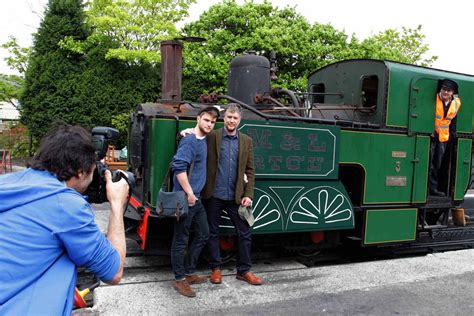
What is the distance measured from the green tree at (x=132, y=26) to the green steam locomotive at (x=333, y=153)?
969 centimetres

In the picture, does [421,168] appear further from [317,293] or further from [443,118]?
[317,293]

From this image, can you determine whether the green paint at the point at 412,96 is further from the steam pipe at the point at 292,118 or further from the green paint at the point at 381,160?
the steam pipe at the point at 292,118

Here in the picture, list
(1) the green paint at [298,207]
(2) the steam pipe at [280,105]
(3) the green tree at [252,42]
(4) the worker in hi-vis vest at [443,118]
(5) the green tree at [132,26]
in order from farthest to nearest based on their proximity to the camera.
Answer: (3) the green tree at [252,42]
(5) the green tree at [132,26]
(4) the worker in hi-vis vest at [443,118]
(2) the steam pipe at [280,105]
(1) the green paint at [298,207]

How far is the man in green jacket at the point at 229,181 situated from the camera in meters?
4.30

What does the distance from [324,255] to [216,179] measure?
8.96 feet

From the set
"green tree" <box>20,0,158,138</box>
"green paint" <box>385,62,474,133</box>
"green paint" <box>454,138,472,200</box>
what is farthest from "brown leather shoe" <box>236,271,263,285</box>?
"green tree" <box>20,0,158,138</box>

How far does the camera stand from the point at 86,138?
1818 mm

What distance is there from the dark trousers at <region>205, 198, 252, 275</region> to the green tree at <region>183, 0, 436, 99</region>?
11.8 m

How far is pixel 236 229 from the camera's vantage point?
4414mm

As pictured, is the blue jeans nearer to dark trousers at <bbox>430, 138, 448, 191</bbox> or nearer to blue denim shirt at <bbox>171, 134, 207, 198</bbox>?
blue denim shirt at <bbox>171, 134, 207, 198</bbox>

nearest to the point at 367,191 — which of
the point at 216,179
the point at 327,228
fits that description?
the point at 327,228

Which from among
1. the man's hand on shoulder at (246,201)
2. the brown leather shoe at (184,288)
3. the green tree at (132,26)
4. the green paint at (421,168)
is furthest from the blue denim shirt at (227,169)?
the green tree at (132,26)

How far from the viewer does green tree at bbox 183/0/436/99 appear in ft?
52.8

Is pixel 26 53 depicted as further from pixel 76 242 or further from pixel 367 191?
pixel 76 242
